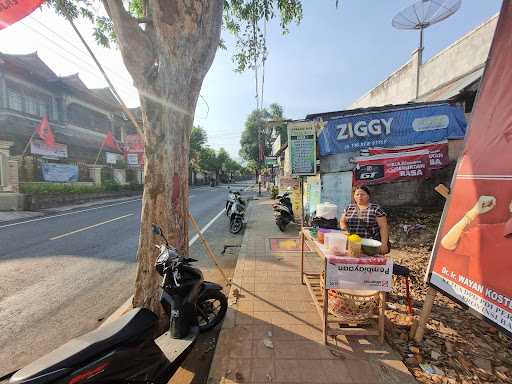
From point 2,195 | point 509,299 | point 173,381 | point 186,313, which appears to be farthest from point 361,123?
point 2,195

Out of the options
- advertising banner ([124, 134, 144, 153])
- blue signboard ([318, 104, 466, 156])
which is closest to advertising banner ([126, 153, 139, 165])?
advertising banner ([124, 134, 144, 153])

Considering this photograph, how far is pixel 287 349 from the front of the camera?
109 inches

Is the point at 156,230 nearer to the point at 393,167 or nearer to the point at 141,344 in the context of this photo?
the point at 141,344

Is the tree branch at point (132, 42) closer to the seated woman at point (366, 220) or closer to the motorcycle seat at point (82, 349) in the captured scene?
the motorcycle seat at point (82, 349)

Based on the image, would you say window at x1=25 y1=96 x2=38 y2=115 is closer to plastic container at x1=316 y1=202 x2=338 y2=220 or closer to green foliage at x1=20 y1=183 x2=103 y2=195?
green foliage at x1=20 y1=183 x2=103 y2=195

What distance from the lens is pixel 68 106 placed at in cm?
Result: 2338

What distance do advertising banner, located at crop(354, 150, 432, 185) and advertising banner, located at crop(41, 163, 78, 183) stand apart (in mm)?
18915

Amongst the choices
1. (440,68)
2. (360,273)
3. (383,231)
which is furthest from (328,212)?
(440,68)

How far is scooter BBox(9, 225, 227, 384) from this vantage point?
1.58 meters

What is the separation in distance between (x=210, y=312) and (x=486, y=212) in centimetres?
323

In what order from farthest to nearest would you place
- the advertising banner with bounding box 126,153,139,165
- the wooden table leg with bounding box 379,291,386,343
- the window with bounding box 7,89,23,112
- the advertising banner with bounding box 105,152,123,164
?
1. the advertising banner with bounding box 126,153,139,165
2. the advertising banner with bounding box 105,152,123,164
3. the window with bounding box 7,89,23,112
4. the wooden table leg with bounding box 379,291,386,343

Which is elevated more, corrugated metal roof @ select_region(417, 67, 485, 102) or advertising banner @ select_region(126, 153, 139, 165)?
corrugated metal roof @ select_region(417, 67, 485, 102)

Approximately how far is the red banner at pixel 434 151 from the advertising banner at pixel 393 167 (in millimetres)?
95

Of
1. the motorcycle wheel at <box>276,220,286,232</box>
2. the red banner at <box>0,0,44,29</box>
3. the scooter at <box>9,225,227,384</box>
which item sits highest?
the red banner at <box>0,0,44,29</box>
